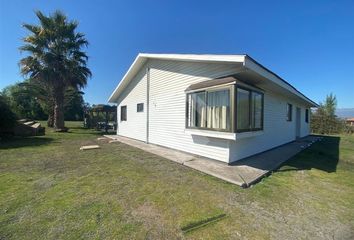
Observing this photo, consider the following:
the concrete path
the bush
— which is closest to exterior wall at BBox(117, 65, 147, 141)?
the concrete path

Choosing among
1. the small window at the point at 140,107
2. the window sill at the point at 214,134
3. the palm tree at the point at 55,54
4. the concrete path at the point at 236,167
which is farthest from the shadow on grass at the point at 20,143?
the window sill at the point at 214,134

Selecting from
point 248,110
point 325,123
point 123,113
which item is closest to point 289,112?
point 248,110

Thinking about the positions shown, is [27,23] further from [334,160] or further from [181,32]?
[334,160]

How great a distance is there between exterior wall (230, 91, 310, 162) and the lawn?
132cm

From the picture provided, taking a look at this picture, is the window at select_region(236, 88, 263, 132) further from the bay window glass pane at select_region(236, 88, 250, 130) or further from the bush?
the bush

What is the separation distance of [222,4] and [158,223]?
9.74m

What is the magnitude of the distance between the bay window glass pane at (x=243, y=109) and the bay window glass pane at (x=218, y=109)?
0.32 m

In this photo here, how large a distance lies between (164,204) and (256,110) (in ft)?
15.7

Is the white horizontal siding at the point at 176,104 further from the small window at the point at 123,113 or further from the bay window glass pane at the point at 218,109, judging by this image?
the small window at the point at 123,113

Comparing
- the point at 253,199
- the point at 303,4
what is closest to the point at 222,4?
the point at 303,4

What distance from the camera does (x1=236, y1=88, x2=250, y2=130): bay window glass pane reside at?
18.5 feet

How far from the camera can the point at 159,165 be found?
5977 mm

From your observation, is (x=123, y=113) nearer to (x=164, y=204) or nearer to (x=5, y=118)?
(x=5, y=118)

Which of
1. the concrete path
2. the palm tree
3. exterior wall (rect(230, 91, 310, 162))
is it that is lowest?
the concrete path
